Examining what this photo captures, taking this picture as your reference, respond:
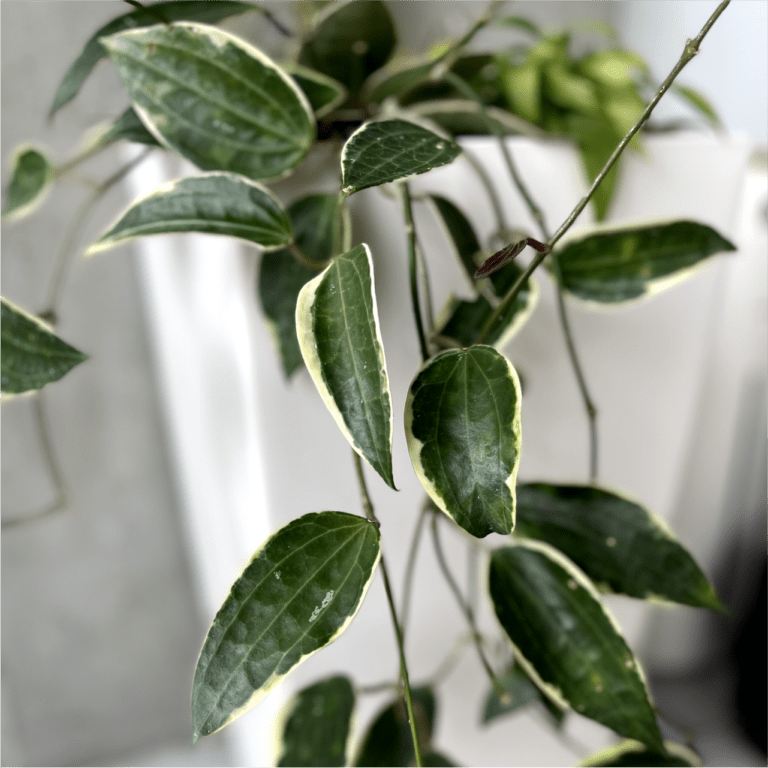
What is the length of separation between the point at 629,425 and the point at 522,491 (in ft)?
0.46

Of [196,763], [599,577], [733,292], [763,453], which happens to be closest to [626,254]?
[599,577]

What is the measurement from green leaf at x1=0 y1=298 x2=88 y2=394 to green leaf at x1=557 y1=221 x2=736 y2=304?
0.94 ft

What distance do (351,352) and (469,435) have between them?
0.06 metres

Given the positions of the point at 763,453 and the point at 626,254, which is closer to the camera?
the point at 626,254

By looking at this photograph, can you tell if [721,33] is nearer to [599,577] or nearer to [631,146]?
[631,146]

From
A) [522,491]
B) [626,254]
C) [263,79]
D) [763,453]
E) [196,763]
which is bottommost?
[196,763]

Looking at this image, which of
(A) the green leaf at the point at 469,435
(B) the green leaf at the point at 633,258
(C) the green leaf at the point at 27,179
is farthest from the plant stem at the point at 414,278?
(C) the green leaf at the point at 27,179

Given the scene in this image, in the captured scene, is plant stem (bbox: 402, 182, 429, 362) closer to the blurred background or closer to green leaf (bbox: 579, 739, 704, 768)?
the blurred background

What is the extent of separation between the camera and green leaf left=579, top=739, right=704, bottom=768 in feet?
1.30

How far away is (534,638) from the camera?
1.18 feet

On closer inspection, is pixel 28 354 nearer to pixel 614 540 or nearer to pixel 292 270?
pixel 292 270

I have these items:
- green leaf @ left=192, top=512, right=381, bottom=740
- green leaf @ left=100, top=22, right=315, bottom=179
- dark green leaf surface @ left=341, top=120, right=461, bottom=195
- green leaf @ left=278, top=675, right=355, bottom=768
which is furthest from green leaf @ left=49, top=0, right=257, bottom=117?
green leaf @ left=278, top=675, right=355, bottom=768

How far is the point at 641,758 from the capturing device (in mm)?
404

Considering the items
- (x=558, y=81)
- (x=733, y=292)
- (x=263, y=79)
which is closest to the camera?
(x=263, y=79)
